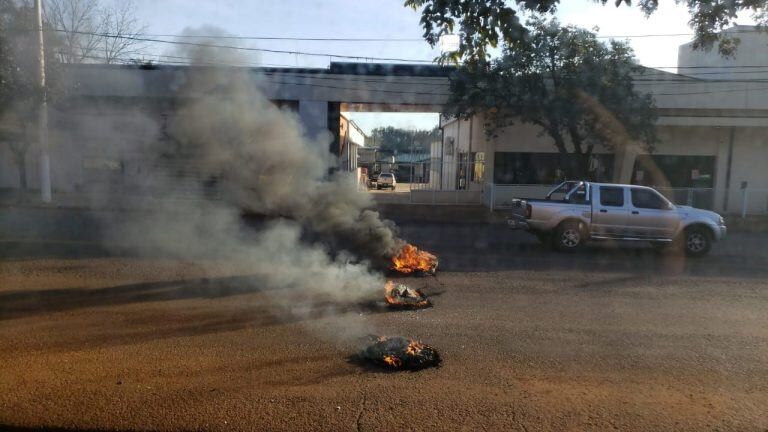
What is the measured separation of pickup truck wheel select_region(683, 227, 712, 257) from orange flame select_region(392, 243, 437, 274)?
6.54 m

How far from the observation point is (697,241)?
13.0m

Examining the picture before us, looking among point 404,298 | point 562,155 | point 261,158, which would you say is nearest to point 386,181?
point 562,155

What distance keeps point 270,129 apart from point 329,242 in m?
2.28

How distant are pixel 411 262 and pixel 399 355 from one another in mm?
4381

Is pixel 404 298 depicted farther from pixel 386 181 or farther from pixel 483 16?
pixel 386 181

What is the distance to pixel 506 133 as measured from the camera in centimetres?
2333

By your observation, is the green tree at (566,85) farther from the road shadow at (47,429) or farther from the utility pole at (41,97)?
the road shadow at (47,429)

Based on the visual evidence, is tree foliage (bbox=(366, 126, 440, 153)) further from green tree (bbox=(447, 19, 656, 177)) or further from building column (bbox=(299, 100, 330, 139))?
green tree (bbox=(447, 19, 656, 177))

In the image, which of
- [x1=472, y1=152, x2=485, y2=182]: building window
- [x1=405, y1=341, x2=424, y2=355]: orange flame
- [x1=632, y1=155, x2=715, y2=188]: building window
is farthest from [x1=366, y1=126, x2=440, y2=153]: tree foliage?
[x1=405, y1=341, x2=424, y2=355]: orange flame

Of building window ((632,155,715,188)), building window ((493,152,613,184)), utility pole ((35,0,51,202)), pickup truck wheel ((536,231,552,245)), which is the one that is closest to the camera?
utility pole ((35,0,51,202))

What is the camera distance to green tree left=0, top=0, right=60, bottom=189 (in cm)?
1106

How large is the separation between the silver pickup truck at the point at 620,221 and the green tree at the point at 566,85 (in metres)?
6.85

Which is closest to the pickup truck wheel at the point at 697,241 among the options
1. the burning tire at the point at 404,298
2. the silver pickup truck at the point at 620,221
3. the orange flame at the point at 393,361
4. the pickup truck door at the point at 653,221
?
the silver pickup truck at the point at 620,221

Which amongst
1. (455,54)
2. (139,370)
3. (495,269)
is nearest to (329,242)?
(495,269)
